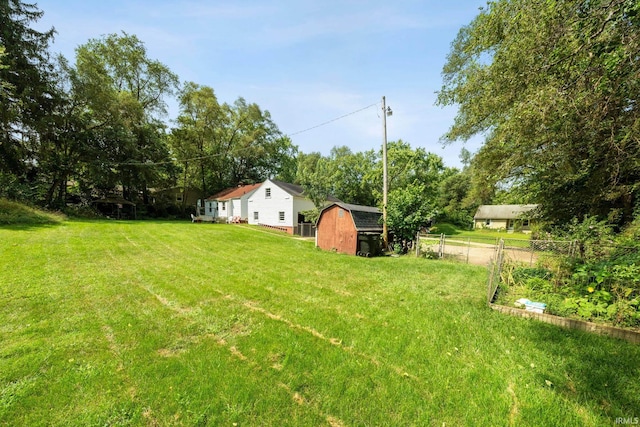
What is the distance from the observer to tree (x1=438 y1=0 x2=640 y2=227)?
3.63 m

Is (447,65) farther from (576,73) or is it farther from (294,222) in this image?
(294,222)

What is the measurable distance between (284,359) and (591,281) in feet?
20.5

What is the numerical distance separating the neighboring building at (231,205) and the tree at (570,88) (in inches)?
878

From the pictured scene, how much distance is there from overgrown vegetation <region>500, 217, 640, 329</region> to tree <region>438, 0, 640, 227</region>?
172 cm

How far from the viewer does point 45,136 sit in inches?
757

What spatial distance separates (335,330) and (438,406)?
1.79 m

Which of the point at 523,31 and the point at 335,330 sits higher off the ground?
the point at 523,31

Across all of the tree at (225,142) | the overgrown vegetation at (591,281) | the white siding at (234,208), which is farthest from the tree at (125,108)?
the overgrown vegetation at (591,281)

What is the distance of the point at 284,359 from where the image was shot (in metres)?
3.18

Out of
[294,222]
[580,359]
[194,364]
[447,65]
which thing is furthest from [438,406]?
[294,222]

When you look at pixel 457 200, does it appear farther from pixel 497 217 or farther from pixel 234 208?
pixel 234 208

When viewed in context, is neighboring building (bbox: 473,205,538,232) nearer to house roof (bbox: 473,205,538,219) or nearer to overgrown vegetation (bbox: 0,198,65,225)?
house roof (bbox: 473,205,538,219)

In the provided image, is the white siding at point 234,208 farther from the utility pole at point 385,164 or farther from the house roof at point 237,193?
the utility pole at point 385,164

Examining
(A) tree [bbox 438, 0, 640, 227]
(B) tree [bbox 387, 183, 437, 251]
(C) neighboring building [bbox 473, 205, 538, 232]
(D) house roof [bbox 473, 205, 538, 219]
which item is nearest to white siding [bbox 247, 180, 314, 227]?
(B) tree [bbox 387, 183, 437, 251]
